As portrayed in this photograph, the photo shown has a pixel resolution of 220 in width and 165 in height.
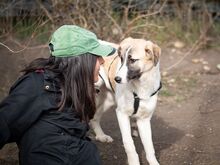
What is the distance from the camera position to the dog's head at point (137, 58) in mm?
4254

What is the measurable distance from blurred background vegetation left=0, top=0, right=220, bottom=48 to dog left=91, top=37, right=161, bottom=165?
1.88 meters

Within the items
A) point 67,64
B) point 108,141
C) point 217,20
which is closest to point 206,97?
point 108,141

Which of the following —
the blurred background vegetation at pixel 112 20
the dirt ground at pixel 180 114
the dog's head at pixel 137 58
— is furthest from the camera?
the blurred background vegetation at pixel 112 20

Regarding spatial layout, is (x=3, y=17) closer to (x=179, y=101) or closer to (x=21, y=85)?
(x=179, y=101)

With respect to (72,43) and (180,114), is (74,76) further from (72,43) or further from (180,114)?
(180,114)

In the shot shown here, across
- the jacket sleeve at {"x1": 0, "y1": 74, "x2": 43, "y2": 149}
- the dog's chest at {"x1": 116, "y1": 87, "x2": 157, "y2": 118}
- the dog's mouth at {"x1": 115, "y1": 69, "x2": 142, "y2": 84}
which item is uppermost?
the jacket sleeve at {"x1": 0, "y1": 74, "x2": 43, "y2": 149}

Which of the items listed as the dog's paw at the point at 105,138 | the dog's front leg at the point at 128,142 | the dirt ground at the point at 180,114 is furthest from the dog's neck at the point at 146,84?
the dog's paw at the point at 105,138

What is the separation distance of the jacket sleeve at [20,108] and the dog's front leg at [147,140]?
159 cm

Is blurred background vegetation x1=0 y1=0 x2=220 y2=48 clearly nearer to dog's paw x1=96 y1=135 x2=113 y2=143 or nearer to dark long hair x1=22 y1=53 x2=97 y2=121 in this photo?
dog's paw x1=96 y1=135 x2=113 y2=143

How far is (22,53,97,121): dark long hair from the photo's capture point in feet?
10.7

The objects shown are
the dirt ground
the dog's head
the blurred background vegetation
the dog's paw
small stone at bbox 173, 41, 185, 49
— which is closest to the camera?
the dog's head

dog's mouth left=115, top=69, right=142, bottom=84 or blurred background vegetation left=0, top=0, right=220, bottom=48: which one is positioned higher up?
dog's mouth left=115, top=69, right=142, bottom=84

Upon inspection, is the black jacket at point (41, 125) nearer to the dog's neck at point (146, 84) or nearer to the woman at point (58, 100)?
the woman at point (58, 100)

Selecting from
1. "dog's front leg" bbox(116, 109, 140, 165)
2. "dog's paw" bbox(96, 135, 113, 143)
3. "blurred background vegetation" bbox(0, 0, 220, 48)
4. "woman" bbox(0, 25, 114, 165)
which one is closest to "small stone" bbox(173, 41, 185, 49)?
"blurred background vegetation" bbox(0, 0, 220, 48)
